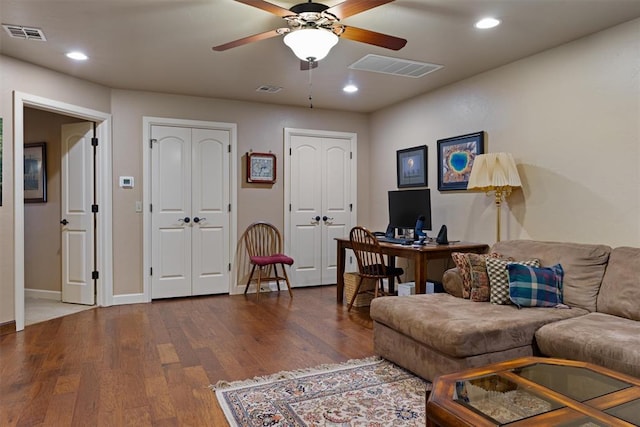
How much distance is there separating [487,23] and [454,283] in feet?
6.29

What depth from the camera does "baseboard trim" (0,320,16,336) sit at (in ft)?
12.0

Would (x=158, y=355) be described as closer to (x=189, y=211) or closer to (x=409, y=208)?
(x=189, y=211)

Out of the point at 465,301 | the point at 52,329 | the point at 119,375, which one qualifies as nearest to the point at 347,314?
the point at 465,301

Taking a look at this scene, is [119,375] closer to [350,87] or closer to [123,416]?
[123,416]

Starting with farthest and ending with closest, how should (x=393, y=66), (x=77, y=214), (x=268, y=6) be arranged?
(x=77, y=214)
(x=393, y=66)
(x=268, y=6)

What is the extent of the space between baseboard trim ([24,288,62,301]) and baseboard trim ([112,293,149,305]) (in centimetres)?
80

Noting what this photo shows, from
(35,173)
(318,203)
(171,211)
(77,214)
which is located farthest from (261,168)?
(35,173)

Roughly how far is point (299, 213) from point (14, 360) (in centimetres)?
346

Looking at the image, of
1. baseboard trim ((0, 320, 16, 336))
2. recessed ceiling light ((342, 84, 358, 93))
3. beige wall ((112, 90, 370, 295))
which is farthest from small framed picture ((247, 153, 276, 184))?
baseboard trim ((0, 320, 16, 336))

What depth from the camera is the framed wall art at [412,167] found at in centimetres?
500

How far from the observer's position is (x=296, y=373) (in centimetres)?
279

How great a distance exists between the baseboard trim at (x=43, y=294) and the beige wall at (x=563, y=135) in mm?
4608

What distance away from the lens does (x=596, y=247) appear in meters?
2.98

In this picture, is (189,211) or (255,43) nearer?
(255,43)
